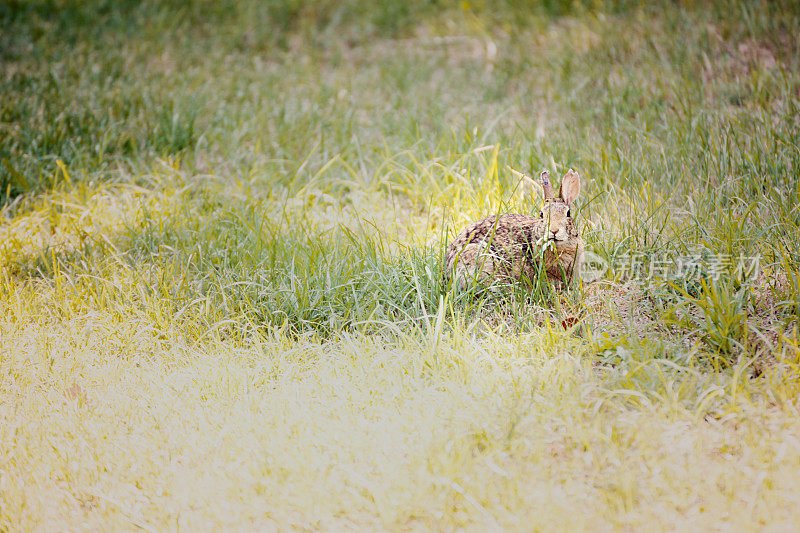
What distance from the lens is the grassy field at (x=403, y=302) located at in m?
2.28

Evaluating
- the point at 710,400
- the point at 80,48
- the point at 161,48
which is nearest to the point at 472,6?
the point at 161,48

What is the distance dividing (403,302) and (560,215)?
2.62 ft

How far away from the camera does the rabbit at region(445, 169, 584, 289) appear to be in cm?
296

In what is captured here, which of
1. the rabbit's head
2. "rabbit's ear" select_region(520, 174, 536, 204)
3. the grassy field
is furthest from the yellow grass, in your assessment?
"rabbit's ear" select_region(520, 174, 536, 204)

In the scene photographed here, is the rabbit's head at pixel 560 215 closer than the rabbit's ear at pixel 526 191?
Yes

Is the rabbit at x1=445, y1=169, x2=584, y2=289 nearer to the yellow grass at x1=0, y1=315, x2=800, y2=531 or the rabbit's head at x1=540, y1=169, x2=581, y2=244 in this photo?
the rabbit's head at x1=540, y1=169, x2=581, y2=244

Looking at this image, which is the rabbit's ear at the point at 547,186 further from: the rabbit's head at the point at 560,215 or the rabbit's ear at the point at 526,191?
the rabbit's ear at the point at 526,191

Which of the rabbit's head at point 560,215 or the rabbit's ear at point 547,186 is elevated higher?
the rabbit's ear at point 547,186

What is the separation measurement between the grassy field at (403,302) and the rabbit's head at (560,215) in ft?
0.96

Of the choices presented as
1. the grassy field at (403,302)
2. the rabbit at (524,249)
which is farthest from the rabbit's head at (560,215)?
the grassy field at (403,302)

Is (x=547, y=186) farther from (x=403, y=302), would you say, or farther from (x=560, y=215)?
(x=403, y=302)

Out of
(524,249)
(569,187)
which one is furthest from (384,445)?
(569,187)

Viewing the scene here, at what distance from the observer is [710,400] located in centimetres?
249

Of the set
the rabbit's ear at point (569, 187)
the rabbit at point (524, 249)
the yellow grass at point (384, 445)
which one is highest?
the rabbit's ear at point (569, 187)
